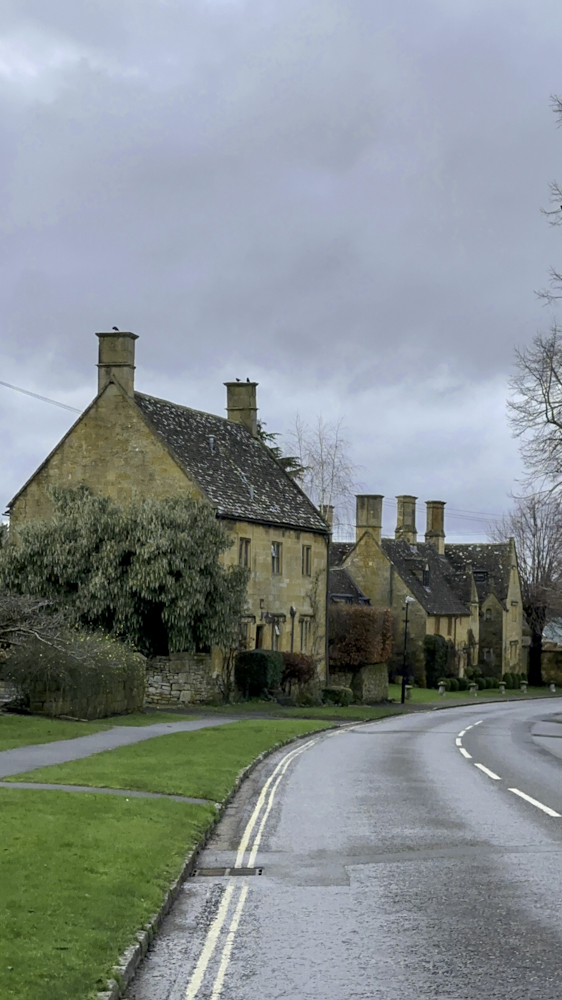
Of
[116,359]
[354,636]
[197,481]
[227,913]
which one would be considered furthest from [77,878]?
[354,636]

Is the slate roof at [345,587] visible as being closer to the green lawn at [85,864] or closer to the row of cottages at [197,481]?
the row of cottages at [197,481]

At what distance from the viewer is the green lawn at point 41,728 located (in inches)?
949

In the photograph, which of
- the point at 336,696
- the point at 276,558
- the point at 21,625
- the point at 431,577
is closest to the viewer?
the point at 21,625

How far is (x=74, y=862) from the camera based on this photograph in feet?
35.9

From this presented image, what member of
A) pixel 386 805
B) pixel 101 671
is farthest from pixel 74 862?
pixel 101 671

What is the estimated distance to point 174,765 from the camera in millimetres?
20281

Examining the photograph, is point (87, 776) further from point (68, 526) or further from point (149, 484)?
point (149, 484)

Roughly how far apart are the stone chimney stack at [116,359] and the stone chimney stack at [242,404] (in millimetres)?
10738

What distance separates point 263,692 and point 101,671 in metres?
14.9

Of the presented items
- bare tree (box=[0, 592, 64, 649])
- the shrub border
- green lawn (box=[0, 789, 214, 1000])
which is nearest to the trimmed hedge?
bare tree (box=[0, 592, 64, 649])

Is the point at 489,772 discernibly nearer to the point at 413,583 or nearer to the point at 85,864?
the point at 85,864

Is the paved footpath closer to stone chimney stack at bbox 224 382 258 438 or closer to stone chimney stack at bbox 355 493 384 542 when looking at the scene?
stone chimney stack at bbox 224 382 258 438

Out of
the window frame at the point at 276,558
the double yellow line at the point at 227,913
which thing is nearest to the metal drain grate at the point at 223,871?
the double yellow line at the point at 227,913

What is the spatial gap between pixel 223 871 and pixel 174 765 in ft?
27.4
